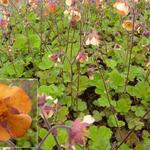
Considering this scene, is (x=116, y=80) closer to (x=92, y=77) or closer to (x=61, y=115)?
(x=92, y=77)

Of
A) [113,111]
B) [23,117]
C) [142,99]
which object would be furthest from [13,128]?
[142,99]

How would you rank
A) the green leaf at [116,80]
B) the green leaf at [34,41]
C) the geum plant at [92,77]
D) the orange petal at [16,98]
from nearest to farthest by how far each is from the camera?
the orange petal at [16,98], the geum plant at [92,77], the green leaf at [116,80], the green leaf at [34,41]

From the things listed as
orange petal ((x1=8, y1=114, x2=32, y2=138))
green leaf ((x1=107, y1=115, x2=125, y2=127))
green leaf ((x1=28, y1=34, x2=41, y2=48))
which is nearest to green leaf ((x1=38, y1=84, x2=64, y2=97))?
green leaf ((x1=107, y1=115, x2=125, y2=127))

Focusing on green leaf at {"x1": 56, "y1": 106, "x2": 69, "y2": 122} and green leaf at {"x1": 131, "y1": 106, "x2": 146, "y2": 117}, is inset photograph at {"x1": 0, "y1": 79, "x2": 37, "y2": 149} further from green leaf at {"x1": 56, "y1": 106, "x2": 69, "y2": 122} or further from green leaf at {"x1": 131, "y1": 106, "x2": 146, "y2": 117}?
green leaf at {"x1": 131, "y1": 106, "x2": 146, "y2": 117}

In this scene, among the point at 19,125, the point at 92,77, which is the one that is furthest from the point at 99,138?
the point at 19,125

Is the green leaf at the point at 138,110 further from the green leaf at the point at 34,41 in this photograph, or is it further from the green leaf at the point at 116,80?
the green leaf at the point at 34,41

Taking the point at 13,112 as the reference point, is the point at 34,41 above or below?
below

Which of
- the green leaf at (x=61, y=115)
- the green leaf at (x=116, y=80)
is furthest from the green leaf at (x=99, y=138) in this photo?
the green leaf at (x=116, y=80)
